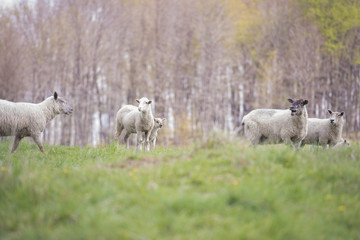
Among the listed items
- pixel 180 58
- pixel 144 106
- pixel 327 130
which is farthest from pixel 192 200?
pixel 180 58

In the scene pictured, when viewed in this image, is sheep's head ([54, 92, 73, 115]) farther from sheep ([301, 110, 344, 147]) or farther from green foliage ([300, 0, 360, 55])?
green foliage ([300, 0, 360, 55])

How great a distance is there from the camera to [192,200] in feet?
15.7

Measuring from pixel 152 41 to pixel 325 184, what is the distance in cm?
2615

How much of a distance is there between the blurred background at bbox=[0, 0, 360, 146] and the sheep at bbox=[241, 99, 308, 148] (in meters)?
13.5

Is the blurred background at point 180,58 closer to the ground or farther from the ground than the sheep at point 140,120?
farther from the ground

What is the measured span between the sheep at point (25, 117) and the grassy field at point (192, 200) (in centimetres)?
477

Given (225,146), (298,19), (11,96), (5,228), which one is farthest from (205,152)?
(298,19)

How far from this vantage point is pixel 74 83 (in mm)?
28031

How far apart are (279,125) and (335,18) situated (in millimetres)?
19380

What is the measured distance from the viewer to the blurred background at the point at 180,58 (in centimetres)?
2627

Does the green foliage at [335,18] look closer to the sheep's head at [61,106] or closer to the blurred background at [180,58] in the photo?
the blurred background at [180,58]

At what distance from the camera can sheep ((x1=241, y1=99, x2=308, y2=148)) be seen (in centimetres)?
1048

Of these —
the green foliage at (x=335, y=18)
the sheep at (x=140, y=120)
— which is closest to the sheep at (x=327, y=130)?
the sheep at (x=140, y=120)

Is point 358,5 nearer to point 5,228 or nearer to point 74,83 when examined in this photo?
point 74,83
